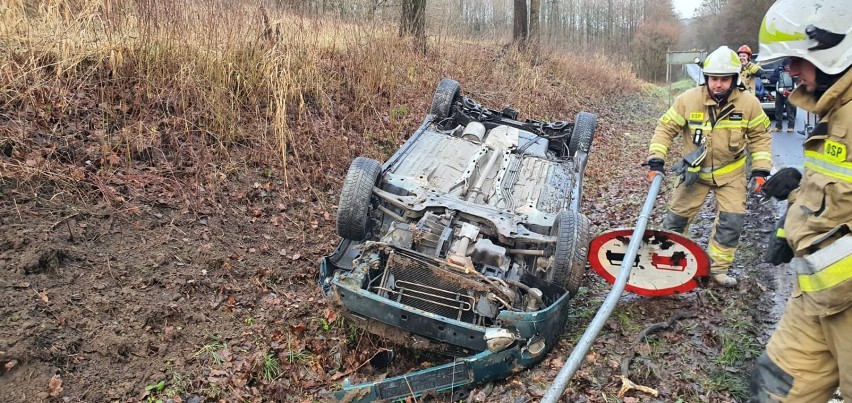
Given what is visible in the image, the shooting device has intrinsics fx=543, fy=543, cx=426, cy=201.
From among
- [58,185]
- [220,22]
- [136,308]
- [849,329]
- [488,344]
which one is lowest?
[136,308]

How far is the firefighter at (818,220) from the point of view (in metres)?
2.12

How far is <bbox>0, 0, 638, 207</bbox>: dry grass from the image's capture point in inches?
187

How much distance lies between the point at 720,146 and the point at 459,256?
2.34 m

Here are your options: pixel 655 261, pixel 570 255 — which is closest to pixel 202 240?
pixel 570 255

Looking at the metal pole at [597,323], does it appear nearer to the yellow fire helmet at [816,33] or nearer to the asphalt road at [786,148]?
the yellow fire helmet at [816,33]

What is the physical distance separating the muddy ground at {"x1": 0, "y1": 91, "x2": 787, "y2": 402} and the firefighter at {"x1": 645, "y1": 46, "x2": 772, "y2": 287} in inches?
22.7

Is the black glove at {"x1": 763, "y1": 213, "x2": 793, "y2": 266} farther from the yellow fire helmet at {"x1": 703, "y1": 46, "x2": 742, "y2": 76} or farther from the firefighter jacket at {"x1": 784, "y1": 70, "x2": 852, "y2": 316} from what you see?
the yellow fire helmet at {"x1": 703, "y1": 46, "x2": 742, "y2": 76}

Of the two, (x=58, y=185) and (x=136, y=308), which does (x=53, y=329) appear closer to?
(x=136, y=308)

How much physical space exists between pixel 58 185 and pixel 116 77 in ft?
4.98

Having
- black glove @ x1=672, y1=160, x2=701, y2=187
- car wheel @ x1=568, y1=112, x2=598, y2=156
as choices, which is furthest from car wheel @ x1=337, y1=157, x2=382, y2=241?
car wheel @ x1=568, y1=112, x2=598, y2=156

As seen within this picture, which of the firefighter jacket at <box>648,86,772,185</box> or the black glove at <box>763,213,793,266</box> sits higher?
the firefighter jacket at <box>648,86,772,185</box>

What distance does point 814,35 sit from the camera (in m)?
2.24

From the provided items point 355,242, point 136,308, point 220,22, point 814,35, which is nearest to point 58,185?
point 136,308

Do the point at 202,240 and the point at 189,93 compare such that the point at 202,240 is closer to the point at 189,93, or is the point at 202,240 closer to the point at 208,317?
the point at 208,317
